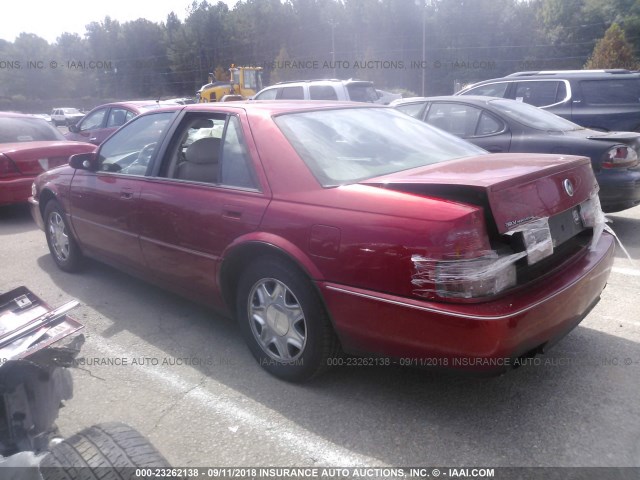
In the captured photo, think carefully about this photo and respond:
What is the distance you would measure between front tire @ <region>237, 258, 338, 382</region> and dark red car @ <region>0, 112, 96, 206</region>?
5618 mm

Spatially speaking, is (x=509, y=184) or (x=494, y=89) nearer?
(x=509, y=184)

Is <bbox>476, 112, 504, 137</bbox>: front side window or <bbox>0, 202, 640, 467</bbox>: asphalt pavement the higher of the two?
<bbox>476, 112, 504, 137</bbox>: front side window

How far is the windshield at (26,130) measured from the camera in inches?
317

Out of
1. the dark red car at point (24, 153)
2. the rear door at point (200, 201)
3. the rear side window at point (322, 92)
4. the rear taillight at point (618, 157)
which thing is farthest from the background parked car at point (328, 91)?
the rear door at point (200, 201)

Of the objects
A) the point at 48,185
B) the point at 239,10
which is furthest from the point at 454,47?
the point at 48,185

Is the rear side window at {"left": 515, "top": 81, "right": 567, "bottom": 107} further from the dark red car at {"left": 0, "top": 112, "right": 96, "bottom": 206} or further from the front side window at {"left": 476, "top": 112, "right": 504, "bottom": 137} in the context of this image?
the dark red car at {"left": 0, "top": 112, "right": 96, "bottom": 206}

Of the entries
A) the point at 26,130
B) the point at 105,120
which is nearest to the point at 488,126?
the point at 26,130

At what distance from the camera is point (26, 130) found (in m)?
8.24

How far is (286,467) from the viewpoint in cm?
239

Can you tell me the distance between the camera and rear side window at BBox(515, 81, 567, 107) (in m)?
8.20

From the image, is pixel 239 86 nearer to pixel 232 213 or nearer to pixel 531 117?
pixel 531 117

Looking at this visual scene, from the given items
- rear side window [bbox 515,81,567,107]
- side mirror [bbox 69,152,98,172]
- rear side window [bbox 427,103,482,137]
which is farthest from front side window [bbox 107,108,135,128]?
rear side window [bbox 515,81,567,107]

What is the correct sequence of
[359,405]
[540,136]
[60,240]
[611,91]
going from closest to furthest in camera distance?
[359,405] < [60,240] < [540,136] < [611,91]

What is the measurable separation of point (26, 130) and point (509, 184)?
7962mm
